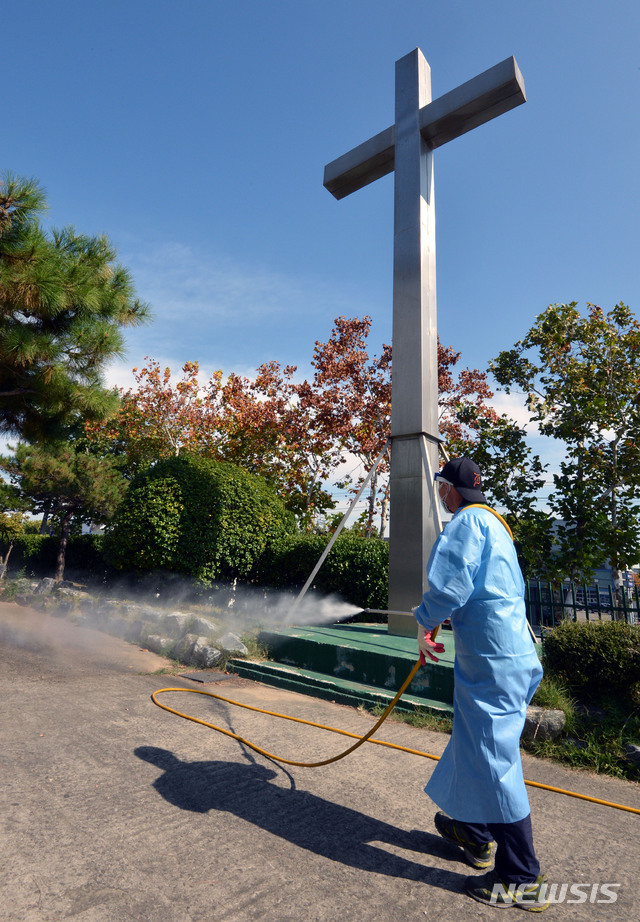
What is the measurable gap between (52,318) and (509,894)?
33.4ft

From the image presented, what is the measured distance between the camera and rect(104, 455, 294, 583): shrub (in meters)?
9.40

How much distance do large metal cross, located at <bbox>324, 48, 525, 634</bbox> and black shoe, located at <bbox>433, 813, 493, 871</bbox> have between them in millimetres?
3530

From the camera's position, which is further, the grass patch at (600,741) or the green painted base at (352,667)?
the green painted base at (352,667)

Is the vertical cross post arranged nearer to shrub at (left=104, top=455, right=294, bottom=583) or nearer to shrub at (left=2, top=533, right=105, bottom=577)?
shrub at (left=104, top=455, right=294, bottom=583)

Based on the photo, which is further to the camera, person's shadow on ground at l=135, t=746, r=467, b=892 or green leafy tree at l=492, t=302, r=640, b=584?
green leafy tree at l=492, t=302, r=640, b=584

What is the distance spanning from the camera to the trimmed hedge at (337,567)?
879 cm

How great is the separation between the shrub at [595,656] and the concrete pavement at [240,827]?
2.85 ft

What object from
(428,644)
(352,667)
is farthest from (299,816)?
(352,667)

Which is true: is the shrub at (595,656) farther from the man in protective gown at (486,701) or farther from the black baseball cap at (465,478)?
the black baseball cap at (465,478)

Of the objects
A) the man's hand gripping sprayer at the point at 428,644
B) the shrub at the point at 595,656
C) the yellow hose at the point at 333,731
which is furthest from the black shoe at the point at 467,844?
the shrub at the point at 595,656

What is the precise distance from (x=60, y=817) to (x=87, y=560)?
60.8 ft

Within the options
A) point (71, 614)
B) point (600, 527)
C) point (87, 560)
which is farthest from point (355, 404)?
point (87, 560)

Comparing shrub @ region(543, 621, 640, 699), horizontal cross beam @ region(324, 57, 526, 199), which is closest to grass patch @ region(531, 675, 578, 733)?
shrub @ region(543, 621, 640, 699)

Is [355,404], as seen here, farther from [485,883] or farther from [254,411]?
[485,883]
